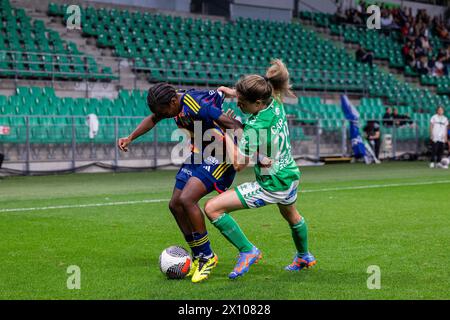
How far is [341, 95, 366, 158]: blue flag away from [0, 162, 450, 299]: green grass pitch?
1224 centimetres

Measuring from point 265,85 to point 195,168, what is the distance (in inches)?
43.4

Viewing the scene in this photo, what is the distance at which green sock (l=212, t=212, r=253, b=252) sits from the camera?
23.1 feet

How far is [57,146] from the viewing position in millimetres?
22406

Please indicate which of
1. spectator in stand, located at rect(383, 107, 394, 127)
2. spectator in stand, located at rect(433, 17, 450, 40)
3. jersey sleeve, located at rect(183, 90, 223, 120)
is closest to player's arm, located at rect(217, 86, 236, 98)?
jersey sleeve, located at rect(183, 90, 223, 120)

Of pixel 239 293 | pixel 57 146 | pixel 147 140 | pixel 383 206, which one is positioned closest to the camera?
pixel 239 293

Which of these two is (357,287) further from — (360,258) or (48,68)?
(48,68)

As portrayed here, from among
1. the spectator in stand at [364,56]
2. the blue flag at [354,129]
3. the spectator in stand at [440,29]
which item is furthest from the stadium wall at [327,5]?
the blue flag at [354,129]

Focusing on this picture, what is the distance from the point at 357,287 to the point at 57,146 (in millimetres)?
17130

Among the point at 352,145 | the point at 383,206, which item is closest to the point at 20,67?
the point at 352,145

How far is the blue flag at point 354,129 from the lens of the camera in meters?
29.1

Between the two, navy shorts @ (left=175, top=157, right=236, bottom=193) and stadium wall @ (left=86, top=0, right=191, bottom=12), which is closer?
navy shorts @ (left=175, top=157, right=236, bottom=193)

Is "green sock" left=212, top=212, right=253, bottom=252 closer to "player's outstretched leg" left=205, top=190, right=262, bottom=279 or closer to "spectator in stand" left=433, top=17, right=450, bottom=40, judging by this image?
"player's outstretched leg" left=205, top=190, right=262, bottom=279

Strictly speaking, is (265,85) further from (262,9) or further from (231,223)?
(262,9)

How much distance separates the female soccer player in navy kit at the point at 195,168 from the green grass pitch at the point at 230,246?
1.11ft
